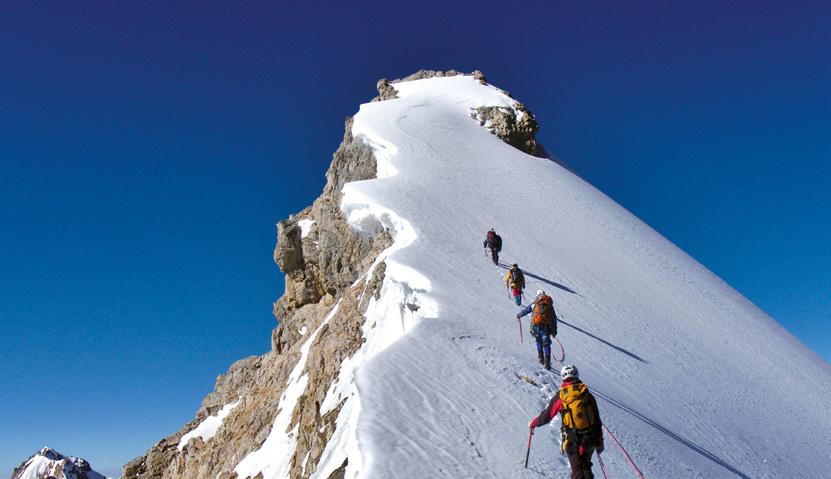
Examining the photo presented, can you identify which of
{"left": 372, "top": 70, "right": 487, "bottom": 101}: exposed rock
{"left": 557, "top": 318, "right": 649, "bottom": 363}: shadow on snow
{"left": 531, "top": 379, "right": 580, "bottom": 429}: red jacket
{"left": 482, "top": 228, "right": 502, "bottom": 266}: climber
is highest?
{"left": 372, "top": 70, "right": 487, "bottom": 101}: exposed rock

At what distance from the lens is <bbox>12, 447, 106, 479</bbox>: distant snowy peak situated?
8519 centimetres

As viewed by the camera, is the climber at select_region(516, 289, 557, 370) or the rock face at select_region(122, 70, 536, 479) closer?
the climber at select_region(516, 289, 557, 370)

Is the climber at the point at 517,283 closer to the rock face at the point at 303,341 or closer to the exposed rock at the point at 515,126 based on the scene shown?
the rock face at the point at 303,341

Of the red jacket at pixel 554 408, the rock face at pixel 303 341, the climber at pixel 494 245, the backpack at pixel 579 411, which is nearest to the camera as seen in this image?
the backpack at pixel 579 411

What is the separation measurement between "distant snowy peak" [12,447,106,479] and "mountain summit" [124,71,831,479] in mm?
70090

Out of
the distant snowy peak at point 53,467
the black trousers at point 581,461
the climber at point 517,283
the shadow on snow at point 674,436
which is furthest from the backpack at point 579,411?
the distant snowy peak at point 53,467

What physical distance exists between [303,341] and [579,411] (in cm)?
2153

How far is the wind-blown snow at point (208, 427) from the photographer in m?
28.1

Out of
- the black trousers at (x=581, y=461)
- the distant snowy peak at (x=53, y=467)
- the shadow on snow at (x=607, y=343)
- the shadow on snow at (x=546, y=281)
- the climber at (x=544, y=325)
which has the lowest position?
the black trousers at (x=581, y=461)

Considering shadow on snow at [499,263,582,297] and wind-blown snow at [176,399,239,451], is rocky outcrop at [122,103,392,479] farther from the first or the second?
shadow on snow at [499,263,582,297]

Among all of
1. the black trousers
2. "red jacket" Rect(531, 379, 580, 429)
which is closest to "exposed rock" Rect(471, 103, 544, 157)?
"red jacket" Rect(531, 379, 580, 429)

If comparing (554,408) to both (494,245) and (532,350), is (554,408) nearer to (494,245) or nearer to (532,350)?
(532,350)

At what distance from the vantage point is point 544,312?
12.0 metres

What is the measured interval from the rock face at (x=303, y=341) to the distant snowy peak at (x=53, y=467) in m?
63.2
